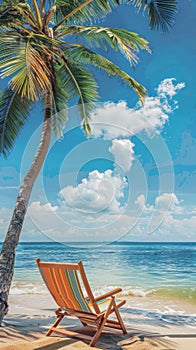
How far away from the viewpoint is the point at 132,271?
23.3 meters

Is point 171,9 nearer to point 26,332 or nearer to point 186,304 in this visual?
point 26,332

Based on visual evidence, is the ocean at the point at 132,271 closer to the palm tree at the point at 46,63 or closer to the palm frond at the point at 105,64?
the palm tree at the point at 46,63

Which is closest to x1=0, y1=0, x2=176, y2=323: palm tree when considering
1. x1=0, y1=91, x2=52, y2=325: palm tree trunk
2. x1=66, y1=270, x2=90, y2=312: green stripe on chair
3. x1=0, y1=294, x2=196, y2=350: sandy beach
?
x1=0, y1=91, x2=52, y2=325: palm tree trunk

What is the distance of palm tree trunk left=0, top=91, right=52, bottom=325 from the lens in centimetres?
491

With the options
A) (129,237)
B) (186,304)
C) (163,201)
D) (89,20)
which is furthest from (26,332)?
(129,237)

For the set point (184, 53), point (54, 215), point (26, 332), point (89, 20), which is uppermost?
point (184, 53)

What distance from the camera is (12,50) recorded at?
17.4ft

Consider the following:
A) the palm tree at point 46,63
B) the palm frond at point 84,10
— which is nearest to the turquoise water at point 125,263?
the palm tree at point 46,63

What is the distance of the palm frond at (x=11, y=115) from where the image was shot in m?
6.98

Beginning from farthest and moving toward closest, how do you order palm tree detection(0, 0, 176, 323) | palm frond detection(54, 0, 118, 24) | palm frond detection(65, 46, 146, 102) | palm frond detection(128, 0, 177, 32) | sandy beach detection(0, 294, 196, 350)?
palm frond detection(128, 0, 177, 32) → palm frond detection(54, 0, 118, 24) → palm frond detection(65, 46, 146, 102) → palm tree detection(0, 0, 176, 323) → sandy beach detection(0, 294, 196, 350)

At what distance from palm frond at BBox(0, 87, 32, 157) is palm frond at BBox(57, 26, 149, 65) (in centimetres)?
141

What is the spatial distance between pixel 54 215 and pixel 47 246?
8572mm

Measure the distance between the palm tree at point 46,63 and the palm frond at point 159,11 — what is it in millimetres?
20

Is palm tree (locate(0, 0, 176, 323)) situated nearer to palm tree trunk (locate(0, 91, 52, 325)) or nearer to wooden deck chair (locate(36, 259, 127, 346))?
palm tree trunk (locate(0, 91, 52, 325))
